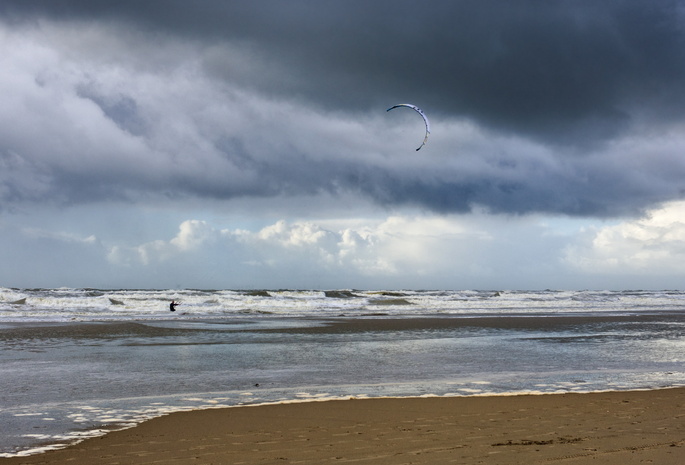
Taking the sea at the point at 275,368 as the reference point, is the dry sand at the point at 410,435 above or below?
above

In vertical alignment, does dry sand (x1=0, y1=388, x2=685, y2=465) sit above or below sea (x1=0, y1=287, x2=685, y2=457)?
above

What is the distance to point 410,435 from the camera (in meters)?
7.23

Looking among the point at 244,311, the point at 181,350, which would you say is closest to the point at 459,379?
the point at 181,350

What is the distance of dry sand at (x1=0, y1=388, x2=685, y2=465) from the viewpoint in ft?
20.6

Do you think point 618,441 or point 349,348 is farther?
point 349,348

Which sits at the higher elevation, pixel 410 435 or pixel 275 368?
pixel 410 435

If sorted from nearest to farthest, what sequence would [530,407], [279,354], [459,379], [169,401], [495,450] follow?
[495,450], [530,407], [169,401], [459,379], [279,354]

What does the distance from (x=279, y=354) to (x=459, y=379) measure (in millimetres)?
6536

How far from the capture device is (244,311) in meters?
44.6

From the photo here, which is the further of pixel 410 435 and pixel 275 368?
pixel 275 368

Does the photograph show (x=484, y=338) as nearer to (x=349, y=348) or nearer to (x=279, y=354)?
(x=349, y=348)

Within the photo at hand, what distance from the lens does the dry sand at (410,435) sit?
6.28 metres

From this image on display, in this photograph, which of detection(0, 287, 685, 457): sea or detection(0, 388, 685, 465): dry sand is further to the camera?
detection(0, 287, 685, 457): sea

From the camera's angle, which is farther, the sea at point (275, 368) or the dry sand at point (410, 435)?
the sea at point (275, 368)
